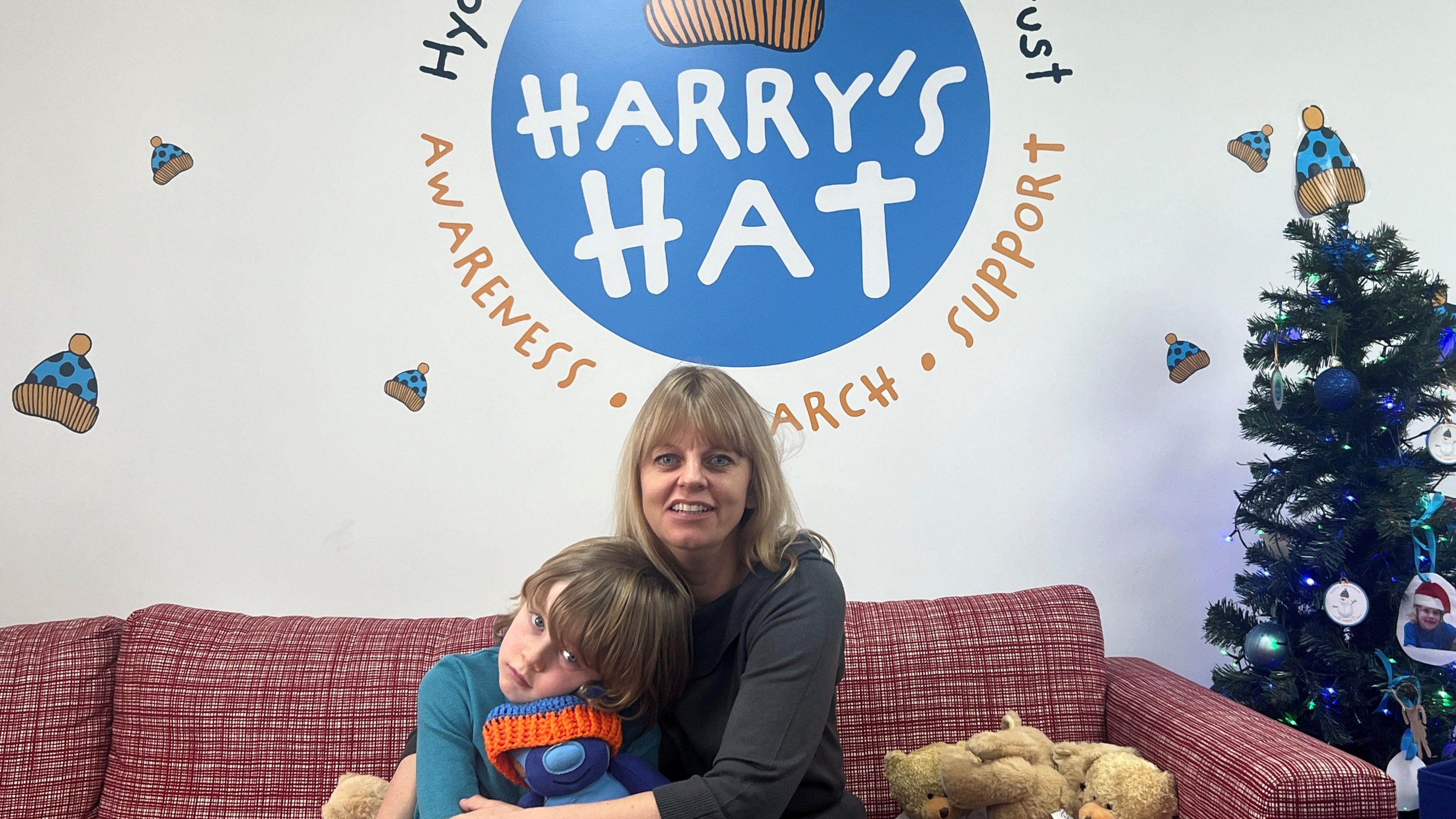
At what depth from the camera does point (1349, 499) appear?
6.08 ft

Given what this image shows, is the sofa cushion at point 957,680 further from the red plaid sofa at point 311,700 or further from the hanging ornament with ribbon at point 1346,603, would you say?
the hanging ornament with ribbon at point 1346,603

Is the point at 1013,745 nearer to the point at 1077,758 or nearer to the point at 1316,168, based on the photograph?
the point at 1077,758

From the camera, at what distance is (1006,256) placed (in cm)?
227

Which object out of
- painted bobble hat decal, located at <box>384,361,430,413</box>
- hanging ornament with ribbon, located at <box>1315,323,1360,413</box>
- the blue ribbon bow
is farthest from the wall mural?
the blue ribbon bow

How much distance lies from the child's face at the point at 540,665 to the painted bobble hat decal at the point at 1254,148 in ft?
6.32

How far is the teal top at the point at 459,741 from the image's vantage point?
1.30 m

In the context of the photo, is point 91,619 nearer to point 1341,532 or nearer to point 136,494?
point 136,494

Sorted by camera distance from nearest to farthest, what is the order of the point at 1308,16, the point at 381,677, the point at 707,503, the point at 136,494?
the point at 707,503
the point at 381,677
the point at 136,494
the point at 1308,16

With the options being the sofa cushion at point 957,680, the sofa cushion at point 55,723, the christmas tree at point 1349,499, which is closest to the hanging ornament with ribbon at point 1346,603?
the christmas tree at point 1349,499

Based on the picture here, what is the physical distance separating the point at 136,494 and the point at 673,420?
1.46m

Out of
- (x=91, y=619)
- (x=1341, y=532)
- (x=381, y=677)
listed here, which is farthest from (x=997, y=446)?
(x=91, y=619)

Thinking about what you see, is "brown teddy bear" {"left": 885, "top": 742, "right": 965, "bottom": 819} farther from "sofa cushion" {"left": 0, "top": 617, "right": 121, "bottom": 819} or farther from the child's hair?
"sofa cushion" {"left": 0, "top": 617, "right": 121, "bottom": 819}

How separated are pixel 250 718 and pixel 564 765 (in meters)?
0.84

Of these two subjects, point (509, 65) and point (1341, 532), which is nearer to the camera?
point (1341, 532)
